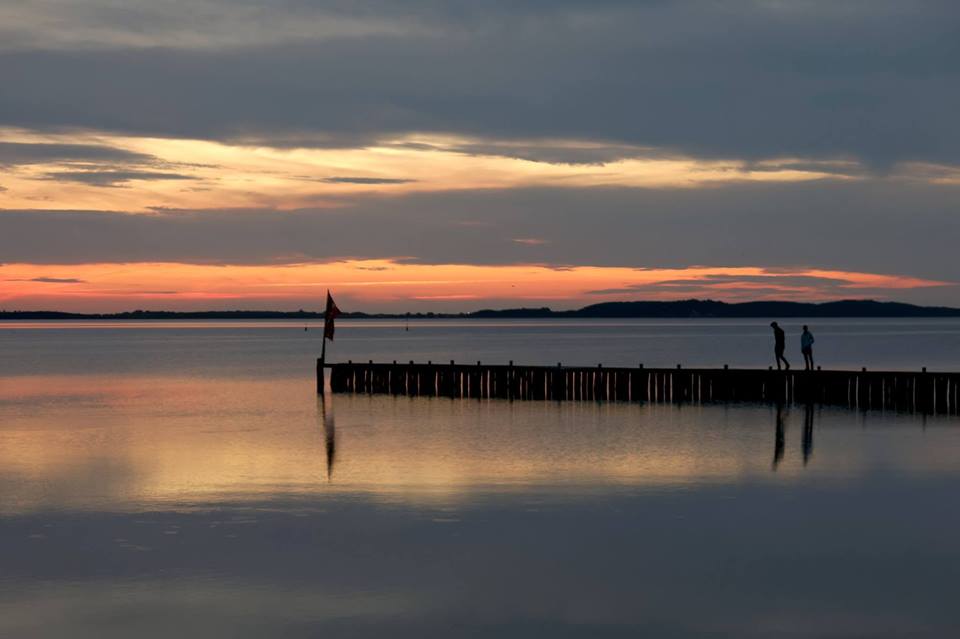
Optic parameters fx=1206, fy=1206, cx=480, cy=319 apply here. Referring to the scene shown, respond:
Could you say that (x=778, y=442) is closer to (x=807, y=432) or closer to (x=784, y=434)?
(x=784, y=434)

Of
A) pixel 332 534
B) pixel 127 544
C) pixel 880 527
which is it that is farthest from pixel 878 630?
pixel 127 544

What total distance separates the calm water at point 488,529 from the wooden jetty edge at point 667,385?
4.17m

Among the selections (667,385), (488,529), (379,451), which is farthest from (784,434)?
(488,529)

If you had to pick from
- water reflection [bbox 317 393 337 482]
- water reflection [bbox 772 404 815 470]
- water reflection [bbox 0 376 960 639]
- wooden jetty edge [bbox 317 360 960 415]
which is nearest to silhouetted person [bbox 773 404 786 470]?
water reflection [bbox 772 404 815 470]

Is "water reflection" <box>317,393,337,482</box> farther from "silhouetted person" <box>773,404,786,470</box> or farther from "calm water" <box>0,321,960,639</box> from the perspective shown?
"silhouetted person" <box>773,404,786,470</box>

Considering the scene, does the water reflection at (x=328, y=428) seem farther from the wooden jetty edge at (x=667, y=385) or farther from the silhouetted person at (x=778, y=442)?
the silhouetted person at (x=778, y=442)

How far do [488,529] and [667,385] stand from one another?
93.0 ft

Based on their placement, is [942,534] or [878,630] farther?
[942,534]

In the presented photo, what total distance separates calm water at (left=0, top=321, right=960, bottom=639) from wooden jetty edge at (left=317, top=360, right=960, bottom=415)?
4.17 m

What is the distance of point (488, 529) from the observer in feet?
64.0

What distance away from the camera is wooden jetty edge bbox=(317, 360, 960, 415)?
4238 cm

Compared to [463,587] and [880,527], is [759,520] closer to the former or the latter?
[880,527]

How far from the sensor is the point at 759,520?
2039 centimetres

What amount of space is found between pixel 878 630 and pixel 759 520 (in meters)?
6.62
